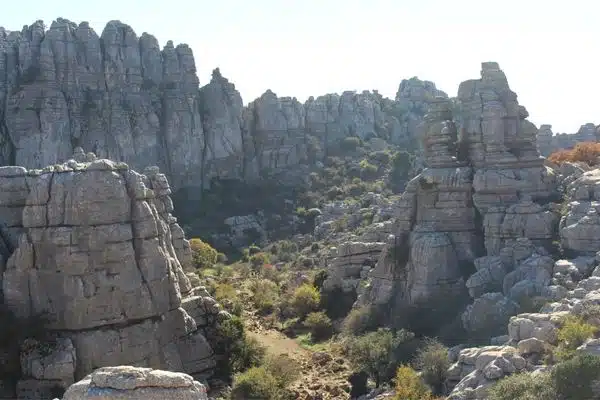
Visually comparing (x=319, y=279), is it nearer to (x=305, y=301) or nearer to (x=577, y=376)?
(x=305, y=301)

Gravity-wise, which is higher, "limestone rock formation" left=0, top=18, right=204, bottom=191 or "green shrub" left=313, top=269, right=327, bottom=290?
"limestone rock formation" left=0, top=18, right=204, bottom=191

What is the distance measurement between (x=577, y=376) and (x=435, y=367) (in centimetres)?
657

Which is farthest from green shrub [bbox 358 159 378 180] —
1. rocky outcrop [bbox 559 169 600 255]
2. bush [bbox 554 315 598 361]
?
bush [bbox 554 315 598 361]

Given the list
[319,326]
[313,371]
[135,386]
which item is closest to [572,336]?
[135,386]

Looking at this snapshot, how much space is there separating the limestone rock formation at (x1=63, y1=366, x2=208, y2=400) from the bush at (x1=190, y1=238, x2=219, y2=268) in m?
33.9

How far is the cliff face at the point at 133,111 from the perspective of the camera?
58.2 m

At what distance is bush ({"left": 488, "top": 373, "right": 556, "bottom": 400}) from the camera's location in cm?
1564

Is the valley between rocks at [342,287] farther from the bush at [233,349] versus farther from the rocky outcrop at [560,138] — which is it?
the rocky outcrop at [560,138]

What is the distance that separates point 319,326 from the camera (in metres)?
33.4

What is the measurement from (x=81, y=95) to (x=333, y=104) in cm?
2929

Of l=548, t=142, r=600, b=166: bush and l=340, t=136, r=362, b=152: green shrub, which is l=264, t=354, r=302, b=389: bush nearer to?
l=548, t=142, r=600, b=166: bush

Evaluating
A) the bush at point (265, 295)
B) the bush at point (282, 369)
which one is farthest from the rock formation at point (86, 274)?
the bush at point (265, 295)

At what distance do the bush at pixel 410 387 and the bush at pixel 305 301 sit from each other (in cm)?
1402

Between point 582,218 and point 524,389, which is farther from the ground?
point 582,218
